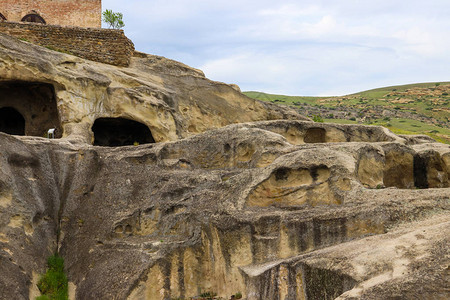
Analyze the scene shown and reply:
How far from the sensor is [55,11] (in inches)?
1130

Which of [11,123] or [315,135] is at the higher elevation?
[11,123]

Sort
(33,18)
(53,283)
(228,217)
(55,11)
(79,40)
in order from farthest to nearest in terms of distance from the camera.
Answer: (55,11), (33,18), (79,40), (53,283), (228,217)

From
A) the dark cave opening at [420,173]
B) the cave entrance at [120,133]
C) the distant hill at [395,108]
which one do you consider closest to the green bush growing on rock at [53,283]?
the cave entrance at [120,133]

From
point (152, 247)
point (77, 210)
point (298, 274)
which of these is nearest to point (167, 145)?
point (77, 210)

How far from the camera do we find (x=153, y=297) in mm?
10781

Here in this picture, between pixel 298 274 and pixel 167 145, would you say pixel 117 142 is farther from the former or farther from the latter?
pixel 298 274

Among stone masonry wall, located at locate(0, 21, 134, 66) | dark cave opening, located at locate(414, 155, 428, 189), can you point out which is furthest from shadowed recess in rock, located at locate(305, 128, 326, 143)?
stone masonry wall, located at locate(0, 21, 134, 66)

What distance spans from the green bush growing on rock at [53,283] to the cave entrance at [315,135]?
9044mm

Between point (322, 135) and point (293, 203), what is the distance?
22.7ft

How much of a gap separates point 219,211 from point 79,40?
498 inches

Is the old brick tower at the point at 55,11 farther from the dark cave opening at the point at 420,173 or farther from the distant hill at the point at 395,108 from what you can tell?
the dark cave opening at the point at 420,173

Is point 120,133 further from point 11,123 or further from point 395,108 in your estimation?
point 395,108

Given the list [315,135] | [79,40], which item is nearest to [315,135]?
[315,135]

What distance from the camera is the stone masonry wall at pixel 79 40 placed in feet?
67.9
